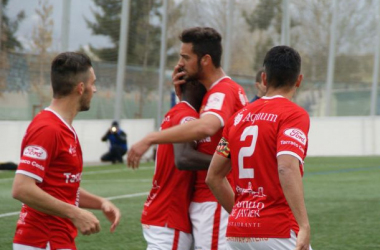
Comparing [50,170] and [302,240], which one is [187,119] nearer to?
[50,170]

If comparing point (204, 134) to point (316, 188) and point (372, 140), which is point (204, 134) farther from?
point (372, 140)

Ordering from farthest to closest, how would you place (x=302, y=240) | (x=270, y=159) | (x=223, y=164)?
(x=223, y=164) < (x=270, y=159) < (x=302, y=240)

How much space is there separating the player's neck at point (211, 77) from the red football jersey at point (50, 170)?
1.14 m

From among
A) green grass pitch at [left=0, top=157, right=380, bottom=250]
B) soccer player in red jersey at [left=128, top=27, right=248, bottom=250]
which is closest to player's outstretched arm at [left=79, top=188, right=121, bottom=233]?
soccer player in red jersey at [left=128, top=27, right=248, bottom=250]

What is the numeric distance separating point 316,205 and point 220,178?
359 inches

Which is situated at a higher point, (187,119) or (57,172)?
(187,119)

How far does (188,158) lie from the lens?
4.82m

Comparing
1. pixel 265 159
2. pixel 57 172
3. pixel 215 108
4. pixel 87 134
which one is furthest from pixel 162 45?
pixel 265 159

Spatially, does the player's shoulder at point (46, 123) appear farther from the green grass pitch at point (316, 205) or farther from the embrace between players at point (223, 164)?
the green grass pitch at point (316, 205)

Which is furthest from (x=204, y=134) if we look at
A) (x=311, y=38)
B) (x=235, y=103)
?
(x=311, y=38)

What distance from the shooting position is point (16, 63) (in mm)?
24453

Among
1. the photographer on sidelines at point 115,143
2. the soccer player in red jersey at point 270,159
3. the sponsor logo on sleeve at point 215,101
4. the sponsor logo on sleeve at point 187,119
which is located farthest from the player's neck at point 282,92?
the photographer on sidelines at point 115,143

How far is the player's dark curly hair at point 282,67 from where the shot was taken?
13.3ft

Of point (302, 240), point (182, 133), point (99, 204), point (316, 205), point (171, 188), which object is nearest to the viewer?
point (302, 240)
